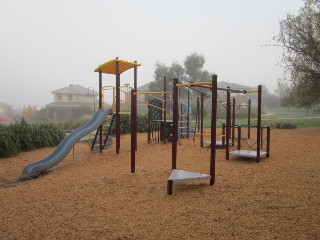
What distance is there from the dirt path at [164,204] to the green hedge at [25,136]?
10.3 feet

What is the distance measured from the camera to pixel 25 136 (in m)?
11.4

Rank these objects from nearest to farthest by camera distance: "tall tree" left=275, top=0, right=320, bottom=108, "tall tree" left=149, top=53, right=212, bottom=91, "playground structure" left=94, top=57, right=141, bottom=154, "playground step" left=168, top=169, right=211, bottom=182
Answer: "playground step" left=168, top=169, right=211, bottom=182, "playground structure" left=94, top=57, right=141, bottom=154, "tall tree" left=275, top=0, right=320, bottom=108, "tall tree" left=149, top=53, right=212, bottom=91

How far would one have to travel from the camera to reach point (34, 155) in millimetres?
10469

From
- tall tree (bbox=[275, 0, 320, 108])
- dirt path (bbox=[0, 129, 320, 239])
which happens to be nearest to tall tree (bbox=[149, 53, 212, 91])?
tall tree (bbox=[275, 0, 320, 108])

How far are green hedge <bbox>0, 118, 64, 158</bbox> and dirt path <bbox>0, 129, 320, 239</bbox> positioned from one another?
10.3 feet

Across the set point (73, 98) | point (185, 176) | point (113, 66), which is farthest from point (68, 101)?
point (185, 176)

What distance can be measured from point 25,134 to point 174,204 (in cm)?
898

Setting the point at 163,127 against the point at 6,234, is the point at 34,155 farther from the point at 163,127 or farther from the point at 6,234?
the point at 6,234

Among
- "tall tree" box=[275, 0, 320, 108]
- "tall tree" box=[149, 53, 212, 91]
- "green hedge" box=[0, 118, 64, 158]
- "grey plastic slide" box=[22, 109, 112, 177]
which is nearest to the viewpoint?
"grey plastic slide" box=[22, 109, 112, 177]

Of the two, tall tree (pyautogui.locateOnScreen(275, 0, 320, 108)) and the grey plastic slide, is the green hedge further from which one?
tall tree (pyautogui.locateOnScreen(275, 0, 320, 108))

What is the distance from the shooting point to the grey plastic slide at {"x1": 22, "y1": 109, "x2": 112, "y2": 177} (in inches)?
291

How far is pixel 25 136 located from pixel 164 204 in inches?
346

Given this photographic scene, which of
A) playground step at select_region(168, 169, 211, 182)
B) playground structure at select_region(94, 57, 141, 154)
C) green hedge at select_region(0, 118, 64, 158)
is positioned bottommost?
playground step at select_region(168, 169, 211, 182)

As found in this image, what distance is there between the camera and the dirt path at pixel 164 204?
142 inches
